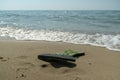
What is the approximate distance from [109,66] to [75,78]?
4.11 feet

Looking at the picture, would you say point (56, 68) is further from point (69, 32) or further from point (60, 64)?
point (69, 32)

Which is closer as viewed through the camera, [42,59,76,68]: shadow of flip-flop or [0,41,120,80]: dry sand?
[0,41,120,80]: dry sand

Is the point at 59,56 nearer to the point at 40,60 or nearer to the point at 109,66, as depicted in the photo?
the point at 40,60

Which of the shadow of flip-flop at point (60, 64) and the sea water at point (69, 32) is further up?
the shadow of flip-flop at point (60, 64)

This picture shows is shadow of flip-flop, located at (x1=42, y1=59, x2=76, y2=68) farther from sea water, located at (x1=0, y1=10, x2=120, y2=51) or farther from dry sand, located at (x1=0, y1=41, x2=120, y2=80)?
sea water, located at (x1=0, y1=10, x2=120, y2=51)

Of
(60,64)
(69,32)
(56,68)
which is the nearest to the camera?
(56,68)

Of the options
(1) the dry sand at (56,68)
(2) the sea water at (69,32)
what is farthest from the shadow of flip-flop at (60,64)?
(2) the sea water at (69,32)

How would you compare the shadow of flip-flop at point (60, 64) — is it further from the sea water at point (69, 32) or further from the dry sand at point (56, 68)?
the sea water at point (69, 32)

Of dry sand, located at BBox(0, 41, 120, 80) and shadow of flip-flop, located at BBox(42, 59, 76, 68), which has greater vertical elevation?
shadow of flip-flop, located at BBox(42, 59, 76, 68)

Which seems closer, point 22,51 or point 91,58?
point 91,58

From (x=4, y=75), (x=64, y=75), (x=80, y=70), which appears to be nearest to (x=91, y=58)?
(x=80, y=70)

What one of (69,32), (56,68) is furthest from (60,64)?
(69,32)

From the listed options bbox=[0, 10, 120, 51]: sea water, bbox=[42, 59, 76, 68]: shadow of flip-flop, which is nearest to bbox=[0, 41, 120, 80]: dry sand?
bbox=[42, 59, 76, 68]: shadow of flip-flop

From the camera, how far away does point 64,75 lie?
4227 millimetres
